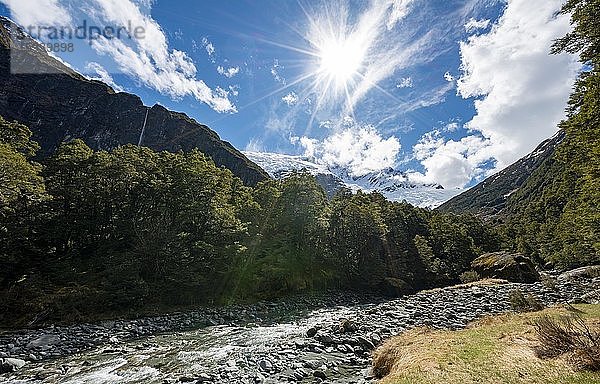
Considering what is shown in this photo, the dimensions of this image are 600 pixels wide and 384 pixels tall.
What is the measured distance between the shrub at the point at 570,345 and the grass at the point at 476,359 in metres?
0.29

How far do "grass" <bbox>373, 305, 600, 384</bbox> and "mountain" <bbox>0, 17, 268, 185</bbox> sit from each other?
437 ft

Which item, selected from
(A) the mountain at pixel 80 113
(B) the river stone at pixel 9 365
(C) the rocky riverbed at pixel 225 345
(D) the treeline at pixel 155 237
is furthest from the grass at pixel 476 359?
(A) the mountain at pixel 80 113

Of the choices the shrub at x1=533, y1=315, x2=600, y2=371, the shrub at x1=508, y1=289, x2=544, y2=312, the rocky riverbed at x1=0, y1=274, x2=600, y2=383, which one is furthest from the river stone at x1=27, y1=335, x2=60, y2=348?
the shrub at x1=508, y1=289, x2=544, y2=312

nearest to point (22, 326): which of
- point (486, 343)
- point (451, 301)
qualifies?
point (486, 343)

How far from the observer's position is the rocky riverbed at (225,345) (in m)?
12.8

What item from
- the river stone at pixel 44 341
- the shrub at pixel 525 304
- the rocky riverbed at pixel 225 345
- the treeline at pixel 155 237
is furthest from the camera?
the treeline at pixel 155 237

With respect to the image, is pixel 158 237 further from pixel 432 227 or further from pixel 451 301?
pixel 432 227

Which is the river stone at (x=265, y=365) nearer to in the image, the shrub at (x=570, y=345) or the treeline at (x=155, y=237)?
the shrub at (x=570, y=345)

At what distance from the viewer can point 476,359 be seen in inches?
390

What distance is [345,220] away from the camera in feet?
157

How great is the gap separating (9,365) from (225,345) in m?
9.28

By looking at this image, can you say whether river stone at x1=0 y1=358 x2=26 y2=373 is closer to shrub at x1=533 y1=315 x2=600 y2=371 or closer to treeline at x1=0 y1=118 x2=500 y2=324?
treeline at x1=0 y1=118 x2=500 y2=324

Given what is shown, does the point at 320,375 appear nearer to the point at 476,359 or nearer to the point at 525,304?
the point at 476,359

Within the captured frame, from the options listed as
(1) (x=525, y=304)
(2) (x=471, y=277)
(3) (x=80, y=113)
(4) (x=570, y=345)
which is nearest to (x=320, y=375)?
(4) (x=570, y=345)
